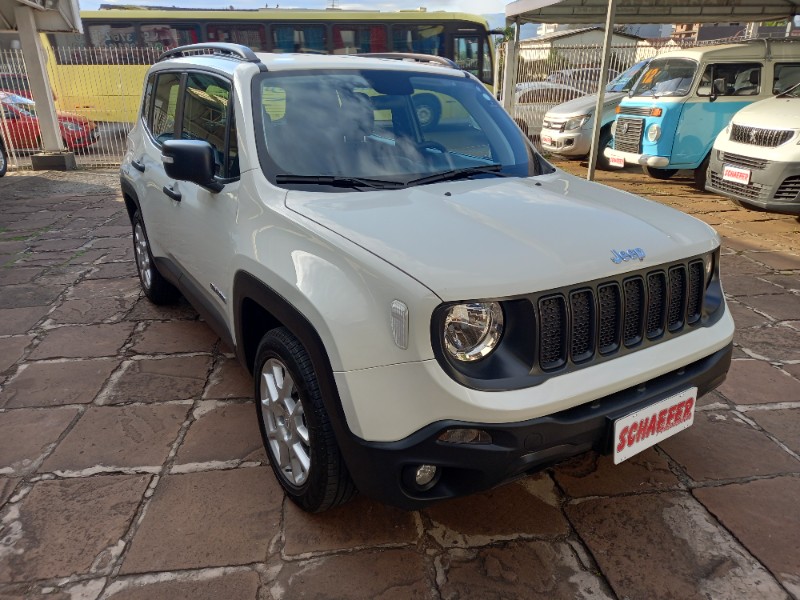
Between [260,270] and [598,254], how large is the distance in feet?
4.16

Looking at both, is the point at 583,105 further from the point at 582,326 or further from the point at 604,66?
the point at 582,326

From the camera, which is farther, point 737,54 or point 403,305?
point 737,54

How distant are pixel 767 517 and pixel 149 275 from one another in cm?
411

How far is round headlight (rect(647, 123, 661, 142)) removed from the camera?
878 centimetres

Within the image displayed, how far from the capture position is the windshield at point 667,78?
345 inches

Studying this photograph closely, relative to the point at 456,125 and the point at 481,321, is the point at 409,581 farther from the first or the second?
the point at 456,125

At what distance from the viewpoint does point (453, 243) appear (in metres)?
2.04

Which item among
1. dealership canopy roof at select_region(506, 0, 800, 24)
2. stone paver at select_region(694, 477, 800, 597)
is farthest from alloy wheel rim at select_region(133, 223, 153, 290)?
dealership canopy roof at select_region(506, 0, 800, 24)

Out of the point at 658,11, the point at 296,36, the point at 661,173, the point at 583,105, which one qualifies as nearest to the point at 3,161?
Result: the point at 296,36

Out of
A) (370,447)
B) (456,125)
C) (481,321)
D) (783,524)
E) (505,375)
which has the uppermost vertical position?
(456,125)

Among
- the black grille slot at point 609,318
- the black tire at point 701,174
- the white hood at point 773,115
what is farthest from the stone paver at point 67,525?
the black tire at point 701,174

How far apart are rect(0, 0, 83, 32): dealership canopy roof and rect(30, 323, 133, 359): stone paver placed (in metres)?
9.29

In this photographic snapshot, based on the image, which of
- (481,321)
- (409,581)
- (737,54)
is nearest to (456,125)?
(481,321)

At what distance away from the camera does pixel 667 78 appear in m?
9.09
